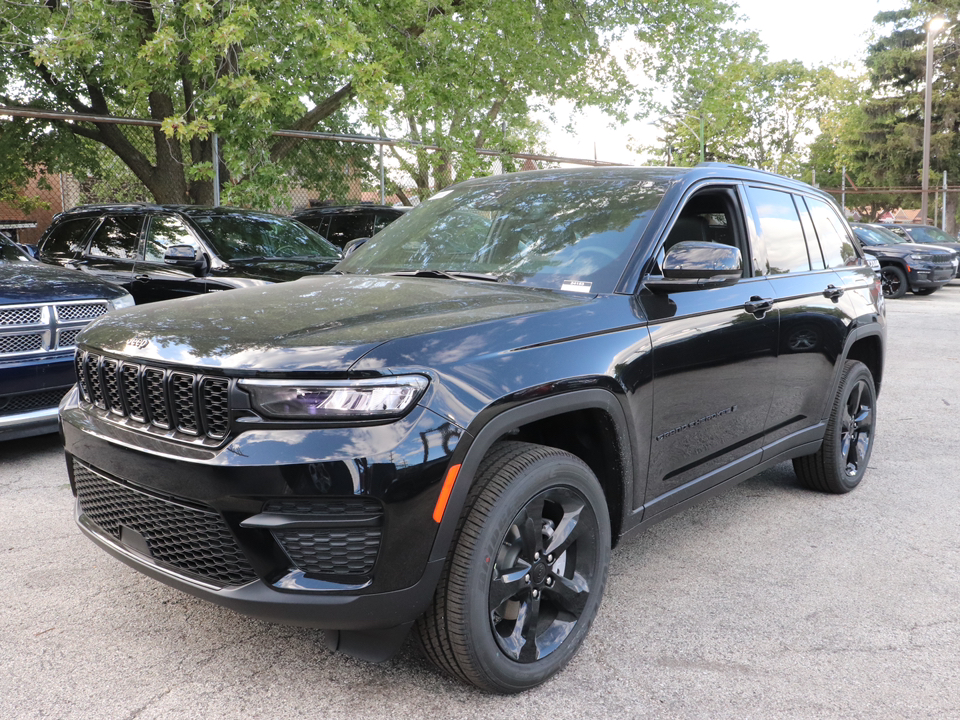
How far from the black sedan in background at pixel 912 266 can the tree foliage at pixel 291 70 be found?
654 cm

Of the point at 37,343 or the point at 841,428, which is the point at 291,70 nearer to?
the point at 37,343

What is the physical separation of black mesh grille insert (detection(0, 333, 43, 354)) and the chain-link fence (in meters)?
7.10

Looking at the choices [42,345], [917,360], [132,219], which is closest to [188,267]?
[132,219]

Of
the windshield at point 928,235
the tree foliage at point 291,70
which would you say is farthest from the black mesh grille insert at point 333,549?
the windshield at point 928,235

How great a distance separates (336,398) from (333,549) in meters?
0.42

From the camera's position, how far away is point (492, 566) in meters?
2.54

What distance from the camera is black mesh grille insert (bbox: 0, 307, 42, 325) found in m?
4.99

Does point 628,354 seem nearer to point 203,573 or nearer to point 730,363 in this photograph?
point 730,363

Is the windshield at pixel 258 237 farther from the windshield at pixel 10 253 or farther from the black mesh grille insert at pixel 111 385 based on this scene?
the black mesh grille insert at pixel 111 385

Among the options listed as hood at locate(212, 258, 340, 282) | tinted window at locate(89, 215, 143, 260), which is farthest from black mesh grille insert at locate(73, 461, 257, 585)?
tinted window at locate(89, 215, 143, 260)

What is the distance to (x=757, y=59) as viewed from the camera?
24.2 m

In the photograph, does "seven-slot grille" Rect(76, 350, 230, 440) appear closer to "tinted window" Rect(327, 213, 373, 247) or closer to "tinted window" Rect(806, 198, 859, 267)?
"tinted window" Rect(806, 198, 859, 267)

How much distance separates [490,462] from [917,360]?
905cm

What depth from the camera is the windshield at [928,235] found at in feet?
72.7
